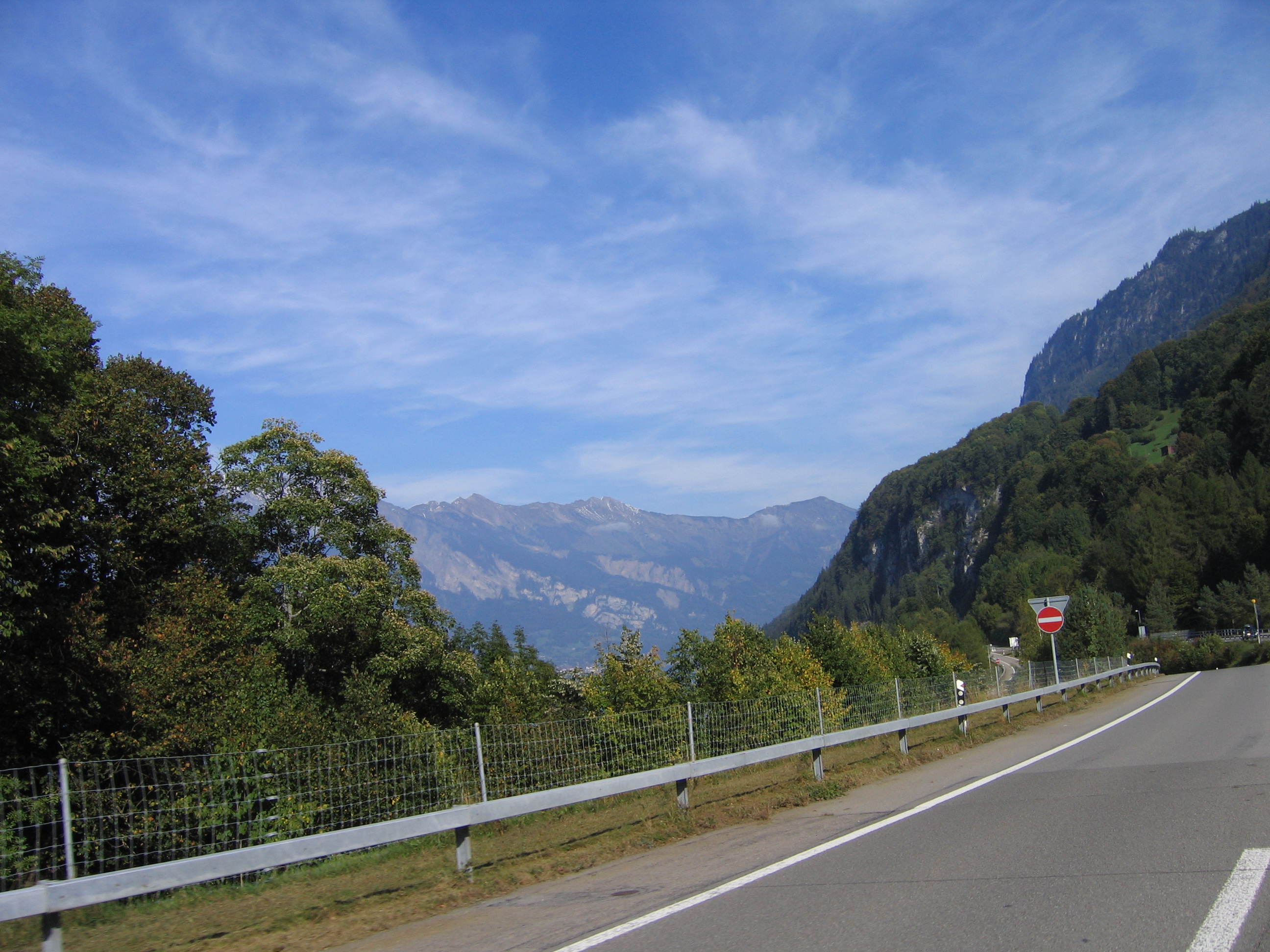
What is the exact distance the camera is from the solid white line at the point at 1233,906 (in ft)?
14.3

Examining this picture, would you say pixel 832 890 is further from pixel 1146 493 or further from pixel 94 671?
pixel 1146 493

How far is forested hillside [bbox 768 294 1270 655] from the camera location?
102 meters

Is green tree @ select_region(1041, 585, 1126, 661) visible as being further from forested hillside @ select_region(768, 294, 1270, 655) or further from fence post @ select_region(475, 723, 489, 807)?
fence post @ select_region(475, 723, 489, 807)

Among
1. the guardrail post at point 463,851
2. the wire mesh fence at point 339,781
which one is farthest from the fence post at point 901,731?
the guardrail post at point 463,851

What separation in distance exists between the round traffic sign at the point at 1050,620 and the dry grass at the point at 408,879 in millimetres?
12294

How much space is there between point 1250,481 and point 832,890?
424 feet

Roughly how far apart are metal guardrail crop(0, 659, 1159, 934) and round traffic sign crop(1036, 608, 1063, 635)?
1261 centimetres

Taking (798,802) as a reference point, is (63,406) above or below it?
above

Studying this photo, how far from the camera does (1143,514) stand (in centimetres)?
11775

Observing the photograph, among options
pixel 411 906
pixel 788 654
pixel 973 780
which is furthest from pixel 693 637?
pixel 411 906

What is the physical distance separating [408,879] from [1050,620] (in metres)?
20.0

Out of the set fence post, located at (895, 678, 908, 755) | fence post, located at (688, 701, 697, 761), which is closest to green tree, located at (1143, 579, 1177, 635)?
fence post, located at (895, 678, 908, 755)

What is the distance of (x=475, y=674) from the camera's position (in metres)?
33.3

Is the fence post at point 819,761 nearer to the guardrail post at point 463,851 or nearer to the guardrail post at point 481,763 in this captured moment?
the guardrail post at point 481,763
